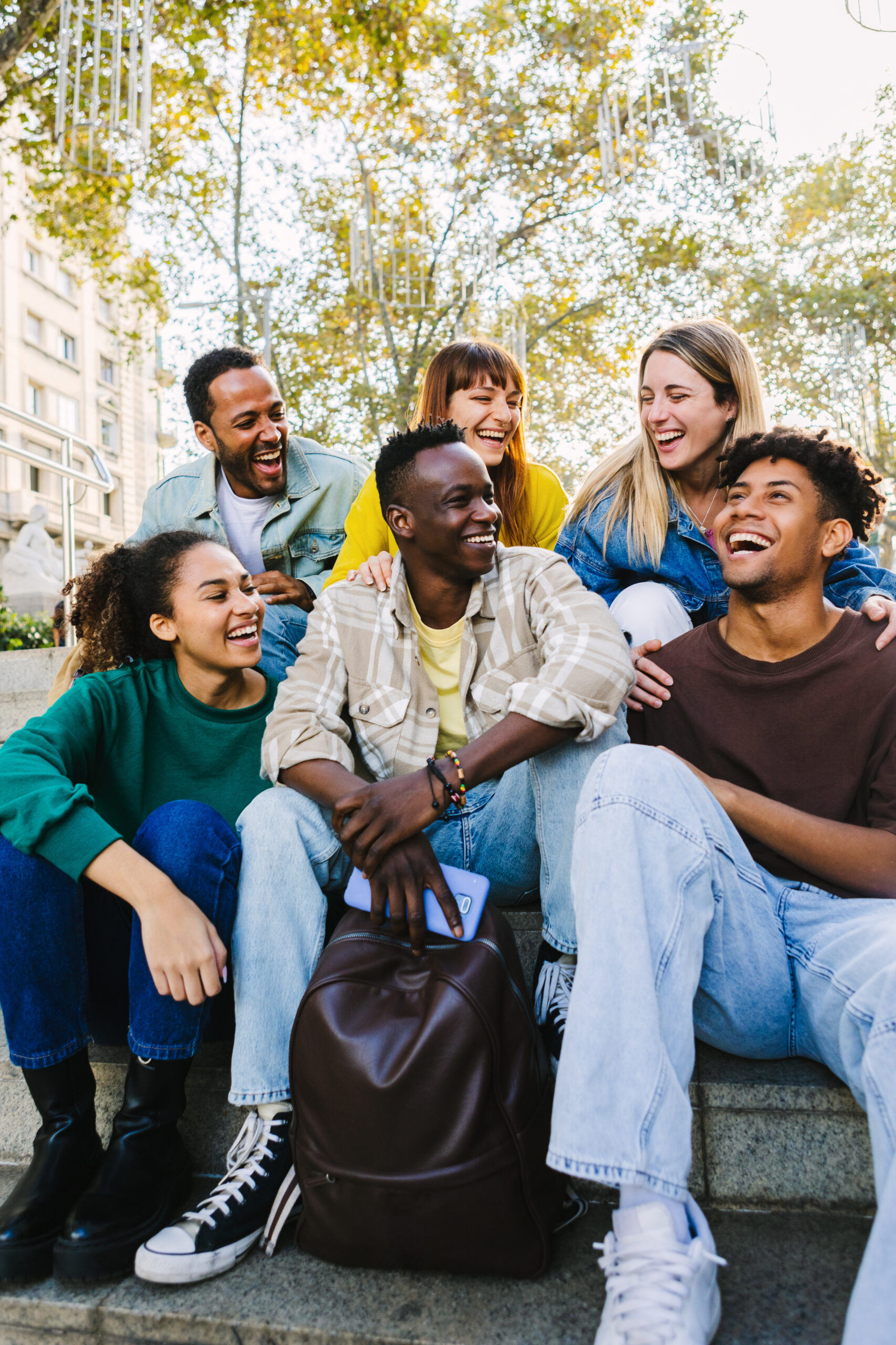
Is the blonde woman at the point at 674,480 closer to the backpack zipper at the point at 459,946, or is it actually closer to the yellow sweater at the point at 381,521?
the yellow sweater at the point at 381,521

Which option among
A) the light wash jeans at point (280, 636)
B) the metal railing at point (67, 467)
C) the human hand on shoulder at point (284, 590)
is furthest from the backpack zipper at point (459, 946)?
the metal railing at point (67, 467)

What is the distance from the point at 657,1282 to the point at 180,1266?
874mm

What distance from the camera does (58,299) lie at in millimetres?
30031

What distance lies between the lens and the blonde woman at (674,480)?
3.06m

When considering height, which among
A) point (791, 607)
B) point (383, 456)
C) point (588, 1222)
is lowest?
point (588, 1222)

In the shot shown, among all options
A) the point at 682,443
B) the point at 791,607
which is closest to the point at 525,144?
the point at 682,443

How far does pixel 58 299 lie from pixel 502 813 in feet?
109

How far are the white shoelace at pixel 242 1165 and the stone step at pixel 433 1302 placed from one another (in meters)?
0.11

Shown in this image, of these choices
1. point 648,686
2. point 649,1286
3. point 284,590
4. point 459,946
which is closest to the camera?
point 649,1286

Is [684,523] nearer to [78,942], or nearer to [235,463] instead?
[235,463]

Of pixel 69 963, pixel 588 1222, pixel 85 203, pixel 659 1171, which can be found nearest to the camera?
pixel 659 1171

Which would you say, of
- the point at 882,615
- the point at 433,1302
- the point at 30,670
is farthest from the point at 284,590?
the point at 30,670

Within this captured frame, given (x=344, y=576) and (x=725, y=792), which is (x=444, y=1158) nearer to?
(x=725, y=792)

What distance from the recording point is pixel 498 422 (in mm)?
3588
